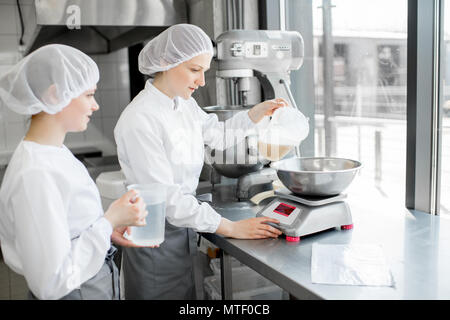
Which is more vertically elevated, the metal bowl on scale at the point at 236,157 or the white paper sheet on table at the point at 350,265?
the metal bowl on scale at the point at 236,157

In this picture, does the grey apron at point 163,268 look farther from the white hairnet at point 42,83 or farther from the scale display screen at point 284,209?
the white hairnet at point 42,83

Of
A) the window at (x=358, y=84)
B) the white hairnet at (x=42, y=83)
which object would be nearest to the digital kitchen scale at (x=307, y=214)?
the window at (x=358, y=84)

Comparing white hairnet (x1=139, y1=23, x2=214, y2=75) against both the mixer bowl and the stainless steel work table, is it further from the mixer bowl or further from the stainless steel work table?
the stainless steel work table

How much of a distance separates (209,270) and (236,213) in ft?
2.41

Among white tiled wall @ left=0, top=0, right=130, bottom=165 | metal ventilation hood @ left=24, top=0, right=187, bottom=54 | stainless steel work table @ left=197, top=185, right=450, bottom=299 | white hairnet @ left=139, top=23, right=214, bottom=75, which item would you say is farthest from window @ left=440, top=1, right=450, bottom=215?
white tiled wall @ left=0, top=0, right=130, bottom=165

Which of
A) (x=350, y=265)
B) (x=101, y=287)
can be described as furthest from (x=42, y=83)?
(x=350, y=265)

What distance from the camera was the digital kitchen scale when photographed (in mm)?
1371

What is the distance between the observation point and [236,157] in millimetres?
1814

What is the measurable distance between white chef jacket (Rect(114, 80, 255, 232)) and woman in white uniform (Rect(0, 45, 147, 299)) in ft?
0.92

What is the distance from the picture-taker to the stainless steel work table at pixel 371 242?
1048mm

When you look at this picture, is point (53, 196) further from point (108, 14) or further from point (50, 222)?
point (108, 14)

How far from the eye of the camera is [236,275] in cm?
215

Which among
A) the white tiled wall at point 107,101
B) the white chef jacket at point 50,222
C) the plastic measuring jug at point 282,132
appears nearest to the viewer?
the white chef jacket at point 50,222
